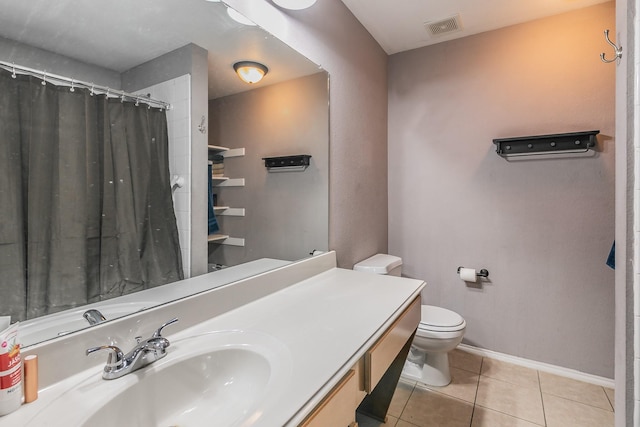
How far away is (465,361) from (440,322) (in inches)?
25.1

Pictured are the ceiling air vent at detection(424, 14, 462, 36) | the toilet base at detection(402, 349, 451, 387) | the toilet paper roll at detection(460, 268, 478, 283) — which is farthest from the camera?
the toilet paper roll at detection(460, 268, 478, 283)

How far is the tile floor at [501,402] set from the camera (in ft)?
5.52

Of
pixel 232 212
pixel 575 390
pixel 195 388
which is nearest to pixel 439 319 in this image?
pixel 575 390

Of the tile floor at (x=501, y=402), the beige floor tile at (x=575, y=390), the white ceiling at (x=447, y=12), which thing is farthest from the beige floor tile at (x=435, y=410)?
the white ceiling at (x=447, y=12)

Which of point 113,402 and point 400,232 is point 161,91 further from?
point 400,232

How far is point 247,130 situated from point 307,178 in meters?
0.47

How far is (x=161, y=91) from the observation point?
1.02m

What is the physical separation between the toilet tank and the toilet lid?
0.36 meters

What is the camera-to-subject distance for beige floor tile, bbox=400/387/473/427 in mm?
1675

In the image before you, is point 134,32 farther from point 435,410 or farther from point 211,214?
point 435,410

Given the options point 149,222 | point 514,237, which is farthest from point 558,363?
point 149,222

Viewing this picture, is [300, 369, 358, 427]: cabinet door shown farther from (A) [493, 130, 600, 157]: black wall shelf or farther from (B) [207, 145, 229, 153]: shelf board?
(A) [493, 130, 600, 157]: black wall shelf

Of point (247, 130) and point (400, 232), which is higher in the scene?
point (247, 130)

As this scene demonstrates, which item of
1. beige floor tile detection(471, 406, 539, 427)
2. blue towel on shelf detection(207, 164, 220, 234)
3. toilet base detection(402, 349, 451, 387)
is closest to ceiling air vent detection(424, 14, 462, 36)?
blue towel on shelf detection(207, 164, 220, 234)
